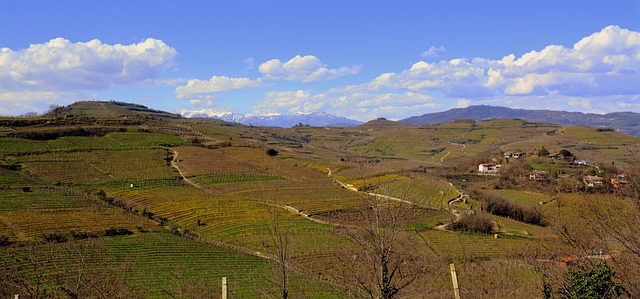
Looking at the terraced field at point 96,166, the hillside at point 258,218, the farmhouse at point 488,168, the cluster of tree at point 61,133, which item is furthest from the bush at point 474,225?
the cluster of tree at point 61,133

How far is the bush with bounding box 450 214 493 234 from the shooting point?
5026 cm

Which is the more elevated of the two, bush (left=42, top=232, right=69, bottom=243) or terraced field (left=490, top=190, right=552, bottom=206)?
bush (left=42, top=232, right=69, bottom=243)

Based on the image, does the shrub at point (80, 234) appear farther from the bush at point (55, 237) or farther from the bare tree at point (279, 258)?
the bare tree at point (279, 258)

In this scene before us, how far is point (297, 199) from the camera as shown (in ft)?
193

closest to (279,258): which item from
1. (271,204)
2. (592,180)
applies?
(271,204)

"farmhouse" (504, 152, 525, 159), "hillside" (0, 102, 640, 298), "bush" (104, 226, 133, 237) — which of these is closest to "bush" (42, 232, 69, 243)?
"hillside" (0, 102, 640, 298)

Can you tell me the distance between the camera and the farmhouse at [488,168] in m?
97.0

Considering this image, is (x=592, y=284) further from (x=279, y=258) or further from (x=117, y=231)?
(x=117, y=231)

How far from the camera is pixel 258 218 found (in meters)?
47.9

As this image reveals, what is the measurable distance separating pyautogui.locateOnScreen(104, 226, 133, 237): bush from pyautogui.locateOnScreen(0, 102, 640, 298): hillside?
0.17 m

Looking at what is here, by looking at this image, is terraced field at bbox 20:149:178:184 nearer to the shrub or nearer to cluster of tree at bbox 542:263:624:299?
the shrub

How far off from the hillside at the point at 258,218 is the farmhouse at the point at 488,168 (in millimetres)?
2690

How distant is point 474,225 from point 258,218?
2385 centimetres

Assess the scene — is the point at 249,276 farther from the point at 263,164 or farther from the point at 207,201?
the point at 263,164
